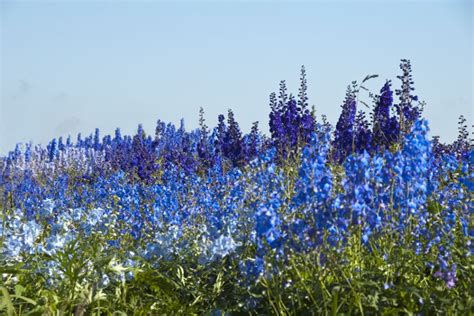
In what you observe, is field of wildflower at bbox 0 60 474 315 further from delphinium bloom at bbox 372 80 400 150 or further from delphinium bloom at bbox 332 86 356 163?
delphinium bloom at bbox 332 86 356 163

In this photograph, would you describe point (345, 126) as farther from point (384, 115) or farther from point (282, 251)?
point (282, 251)

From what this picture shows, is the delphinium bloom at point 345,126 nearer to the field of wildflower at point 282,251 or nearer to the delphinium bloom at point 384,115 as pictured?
the delphinium bloom at point 384,115

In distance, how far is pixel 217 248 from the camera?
14.5 feet

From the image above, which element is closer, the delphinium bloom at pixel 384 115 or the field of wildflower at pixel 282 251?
the field of wildflower at pixel 282 251

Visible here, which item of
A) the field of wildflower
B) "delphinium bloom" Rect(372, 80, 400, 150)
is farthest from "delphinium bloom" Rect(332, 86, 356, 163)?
the field of wildflower

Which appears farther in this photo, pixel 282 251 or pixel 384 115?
pixel 384 115

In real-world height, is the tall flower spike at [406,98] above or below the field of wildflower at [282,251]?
above

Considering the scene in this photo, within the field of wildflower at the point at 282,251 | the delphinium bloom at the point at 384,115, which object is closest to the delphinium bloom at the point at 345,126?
the delphinium bloom at the point at 384,115

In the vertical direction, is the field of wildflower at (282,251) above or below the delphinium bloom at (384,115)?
below

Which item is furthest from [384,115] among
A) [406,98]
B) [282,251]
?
[282,251]

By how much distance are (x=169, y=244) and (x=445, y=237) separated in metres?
2.02

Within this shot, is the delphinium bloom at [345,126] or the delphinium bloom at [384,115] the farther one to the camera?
the delphinium bloom at [345,126]

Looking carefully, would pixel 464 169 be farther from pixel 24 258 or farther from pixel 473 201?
pixel 24 258

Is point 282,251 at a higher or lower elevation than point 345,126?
lower
